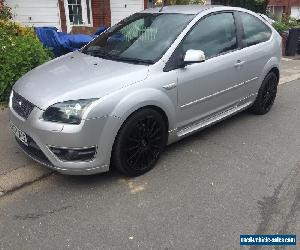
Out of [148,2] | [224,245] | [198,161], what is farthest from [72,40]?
[148,2]

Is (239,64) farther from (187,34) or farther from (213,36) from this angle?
(187,34)

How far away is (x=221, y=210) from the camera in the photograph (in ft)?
11.3

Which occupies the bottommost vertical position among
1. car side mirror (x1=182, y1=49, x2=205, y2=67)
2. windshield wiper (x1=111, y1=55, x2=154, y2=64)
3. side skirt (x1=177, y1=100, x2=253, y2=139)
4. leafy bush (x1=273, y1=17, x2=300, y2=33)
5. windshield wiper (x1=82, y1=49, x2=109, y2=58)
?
leafy bush (x1=273, y1=17, x2=300, y2=33)

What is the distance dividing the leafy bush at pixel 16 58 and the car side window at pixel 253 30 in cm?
335

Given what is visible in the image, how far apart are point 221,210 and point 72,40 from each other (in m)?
5.36

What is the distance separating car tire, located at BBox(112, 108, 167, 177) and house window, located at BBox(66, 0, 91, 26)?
29.3 ft

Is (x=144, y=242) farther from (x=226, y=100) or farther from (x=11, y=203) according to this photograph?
(x=226, y=100)

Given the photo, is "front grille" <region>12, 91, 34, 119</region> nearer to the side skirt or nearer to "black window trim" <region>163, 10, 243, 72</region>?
"black window trim" <region>163, 10, 243, 72</region>

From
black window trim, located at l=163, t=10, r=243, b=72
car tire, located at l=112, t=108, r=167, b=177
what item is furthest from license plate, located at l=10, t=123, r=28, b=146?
black window trim, located at l=163, t=10, r=243, b=72

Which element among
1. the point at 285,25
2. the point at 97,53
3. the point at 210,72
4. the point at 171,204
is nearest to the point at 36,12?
the point at 97,53

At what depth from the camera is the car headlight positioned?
341 centimetres

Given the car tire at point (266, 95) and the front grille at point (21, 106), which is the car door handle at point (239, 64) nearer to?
the car tire at point (266, 95)

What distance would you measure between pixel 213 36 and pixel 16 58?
3.21 m

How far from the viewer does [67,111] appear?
3418 millimetres
